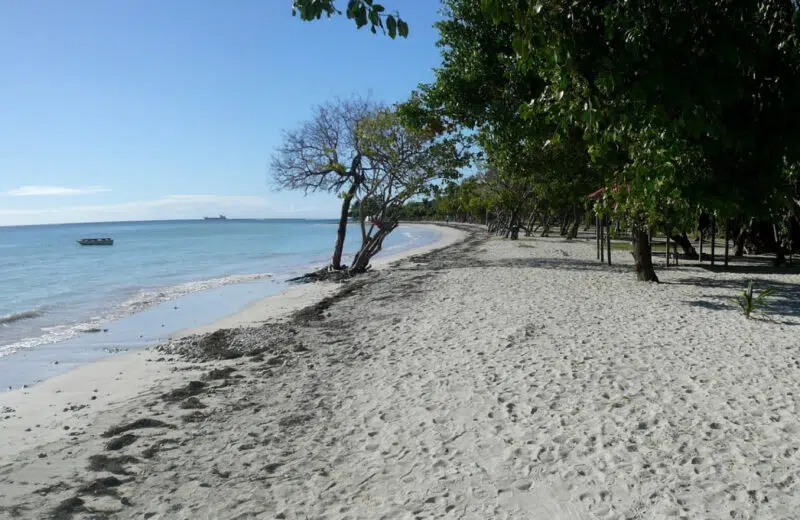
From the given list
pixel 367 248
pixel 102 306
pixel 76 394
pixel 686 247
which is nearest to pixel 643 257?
pixel 686 247

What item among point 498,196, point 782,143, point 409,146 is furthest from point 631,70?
point 498,196

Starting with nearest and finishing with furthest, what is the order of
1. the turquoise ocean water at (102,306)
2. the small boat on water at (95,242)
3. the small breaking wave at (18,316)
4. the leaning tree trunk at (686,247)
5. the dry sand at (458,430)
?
the dry sand at (458,430)
the turquoise ocean water at (102,306)
the small breaking wave at (18,316)
the leaning tree trunk at (686,247)
the small boat on water at (95,242)

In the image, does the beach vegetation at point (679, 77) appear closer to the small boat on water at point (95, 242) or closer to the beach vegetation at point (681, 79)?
the beach vegetation at point (681, 79)

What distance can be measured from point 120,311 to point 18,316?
8.95 ft

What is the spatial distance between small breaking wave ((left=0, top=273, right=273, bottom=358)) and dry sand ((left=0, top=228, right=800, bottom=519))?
161 inches

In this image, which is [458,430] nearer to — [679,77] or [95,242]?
[679,77]

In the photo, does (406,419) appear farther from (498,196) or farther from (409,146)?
(498,196)

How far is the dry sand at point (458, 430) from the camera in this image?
421cm

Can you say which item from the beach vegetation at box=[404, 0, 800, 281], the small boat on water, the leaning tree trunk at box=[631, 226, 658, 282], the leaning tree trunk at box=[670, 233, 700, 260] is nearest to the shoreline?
the beach vegetation at box=[404, 0, 800, 281]

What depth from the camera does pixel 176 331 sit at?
1245 cm

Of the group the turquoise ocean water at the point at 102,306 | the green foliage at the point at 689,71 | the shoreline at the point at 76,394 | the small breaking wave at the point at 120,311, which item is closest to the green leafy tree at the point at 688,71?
the green foliage at the point at 689,71

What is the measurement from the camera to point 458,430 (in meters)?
5.40

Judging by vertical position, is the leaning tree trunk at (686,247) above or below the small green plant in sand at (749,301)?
above

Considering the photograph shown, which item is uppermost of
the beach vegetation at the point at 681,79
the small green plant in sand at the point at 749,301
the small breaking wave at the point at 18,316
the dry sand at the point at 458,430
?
the beach vegetation at the point at 681,79
